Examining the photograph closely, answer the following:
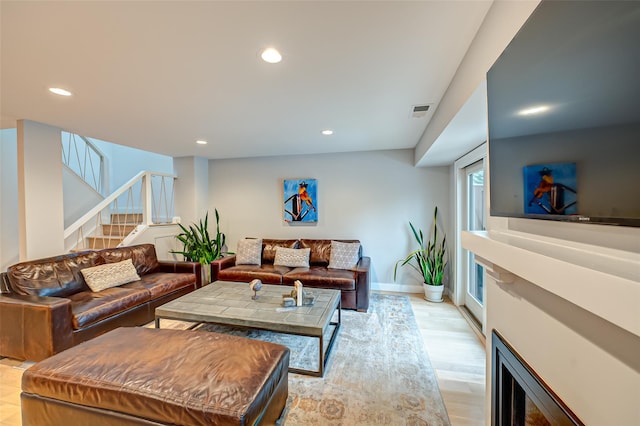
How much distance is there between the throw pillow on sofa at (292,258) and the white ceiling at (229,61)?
2005 mm

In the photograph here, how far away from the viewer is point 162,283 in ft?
10.4

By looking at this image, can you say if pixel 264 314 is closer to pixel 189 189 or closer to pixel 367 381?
pixel 367 381

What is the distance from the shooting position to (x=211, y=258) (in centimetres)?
441

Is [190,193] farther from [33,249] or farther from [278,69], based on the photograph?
[278,69]

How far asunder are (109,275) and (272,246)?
219cm

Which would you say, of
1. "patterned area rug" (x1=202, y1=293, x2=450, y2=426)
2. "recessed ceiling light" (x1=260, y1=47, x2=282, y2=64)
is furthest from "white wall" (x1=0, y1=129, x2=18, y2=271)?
"recessed ceiling light" (x1=260, y1=47, x2=282, y2=64)

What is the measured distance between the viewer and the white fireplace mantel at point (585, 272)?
0.45 meters

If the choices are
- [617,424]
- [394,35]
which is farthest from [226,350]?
[394,35]

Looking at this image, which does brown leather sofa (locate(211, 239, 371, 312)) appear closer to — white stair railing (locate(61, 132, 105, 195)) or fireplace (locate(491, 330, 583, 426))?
fireplace (locate(491, 330, 583, 426))

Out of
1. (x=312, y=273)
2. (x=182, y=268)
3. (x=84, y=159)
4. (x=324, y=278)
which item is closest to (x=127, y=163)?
(x=84, y=159)

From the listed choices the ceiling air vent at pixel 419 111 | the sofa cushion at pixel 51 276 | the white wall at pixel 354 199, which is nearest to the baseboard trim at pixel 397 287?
the white wall at pixel 354 199

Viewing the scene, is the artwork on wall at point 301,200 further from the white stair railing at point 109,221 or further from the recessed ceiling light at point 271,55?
the recessed ceiling light at point 271,55

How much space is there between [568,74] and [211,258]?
15.3ft

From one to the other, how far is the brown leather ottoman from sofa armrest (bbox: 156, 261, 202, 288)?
209cm
